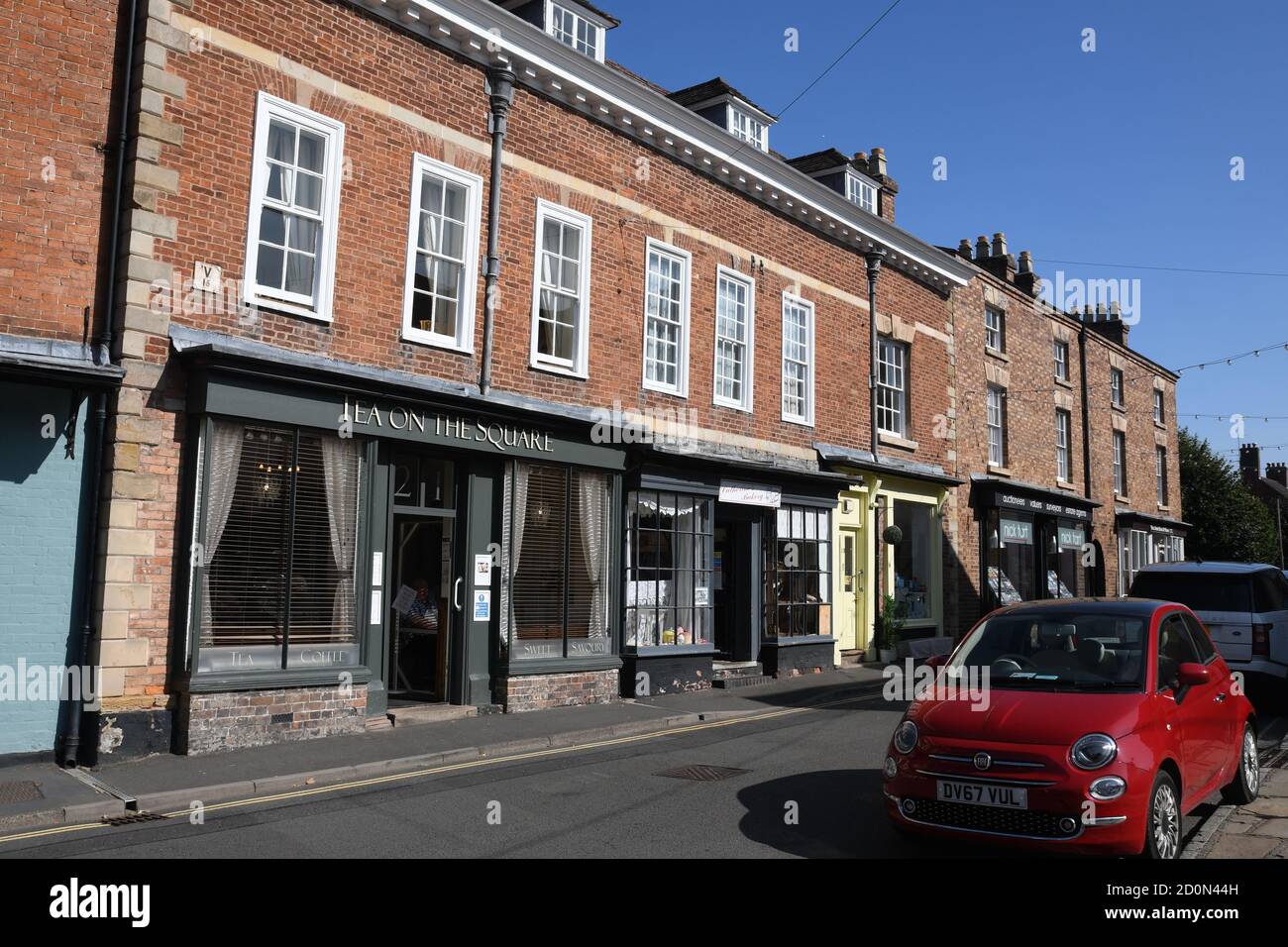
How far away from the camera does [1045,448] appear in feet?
87.5

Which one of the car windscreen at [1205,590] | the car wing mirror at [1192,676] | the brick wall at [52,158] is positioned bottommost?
the car wing mirror at [1192,676]

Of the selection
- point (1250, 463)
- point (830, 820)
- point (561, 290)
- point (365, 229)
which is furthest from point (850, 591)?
point (1250, 463)

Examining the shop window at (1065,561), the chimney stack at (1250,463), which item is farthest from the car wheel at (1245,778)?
the chimney stack at (1250,463)

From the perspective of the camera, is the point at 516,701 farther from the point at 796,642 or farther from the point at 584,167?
the point at 584,167

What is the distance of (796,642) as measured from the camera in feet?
55.8

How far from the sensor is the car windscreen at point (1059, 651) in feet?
21.6

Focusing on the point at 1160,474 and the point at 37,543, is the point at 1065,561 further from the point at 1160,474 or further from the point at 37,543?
the point at 37,543

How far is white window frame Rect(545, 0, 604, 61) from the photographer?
1432cm

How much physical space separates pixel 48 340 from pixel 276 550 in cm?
289

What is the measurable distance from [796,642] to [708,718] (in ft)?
15.9

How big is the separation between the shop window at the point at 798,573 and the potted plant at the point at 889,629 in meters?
1.90

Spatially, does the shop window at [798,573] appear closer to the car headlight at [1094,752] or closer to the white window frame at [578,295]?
the white window frame at [578,295]

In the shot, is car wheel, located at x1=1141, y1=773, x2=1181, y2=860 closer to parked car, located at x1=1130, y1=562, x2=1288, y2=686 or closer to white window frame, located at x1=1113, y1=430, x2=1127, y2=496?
parked car, located at x1=1130, y1=562, x2=1288, y2=686
